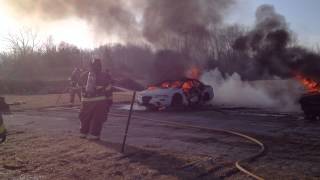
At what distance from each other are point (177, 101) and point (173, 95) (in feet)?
1.38

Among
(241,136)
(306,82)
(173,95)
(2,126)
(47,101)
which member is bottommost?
(241,136)

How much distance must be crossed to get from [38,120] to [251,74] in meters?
17.8

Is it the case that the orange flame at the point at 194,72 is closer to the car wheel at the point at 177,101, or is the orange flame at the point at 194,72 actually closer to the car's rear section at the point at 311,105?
the car wheel at the point at 177,101

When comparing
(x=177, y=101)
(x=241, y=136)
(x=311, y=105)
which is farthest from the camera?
(x=177, y=101)

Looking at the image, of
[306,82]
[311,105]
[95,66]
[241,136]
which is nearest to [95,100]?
[95,66]

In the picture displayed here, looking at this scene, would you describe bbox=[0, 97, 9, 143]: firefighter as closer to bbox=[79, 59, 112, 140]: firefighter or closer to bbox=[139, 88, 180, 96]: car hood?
bbox=[79, 59, 112, 140]: firefighter

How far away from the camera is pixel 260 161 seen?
7.00 meters

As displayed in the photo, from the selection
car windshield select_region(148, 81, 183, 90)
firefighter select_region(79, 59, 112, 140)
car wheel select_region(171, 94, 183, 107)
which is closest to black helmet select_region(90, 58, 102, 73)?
firefighter select_region(79, 59, 112, 140)

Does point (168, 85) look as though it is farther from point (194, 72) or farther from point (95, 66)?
point (95, 66)

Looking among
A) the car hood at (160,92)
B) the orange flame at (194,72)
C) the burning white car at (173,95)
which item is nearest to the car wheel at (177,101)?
the burning white car at (173,95)

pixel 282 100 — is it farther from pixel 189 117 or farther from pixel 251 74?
pixel 189 117

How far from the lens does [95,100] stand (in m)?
9.70

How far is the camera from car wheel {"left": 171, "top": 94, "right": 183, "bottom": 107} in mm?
17672

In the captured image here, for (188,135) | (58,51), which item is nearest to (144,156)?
(188,135)
